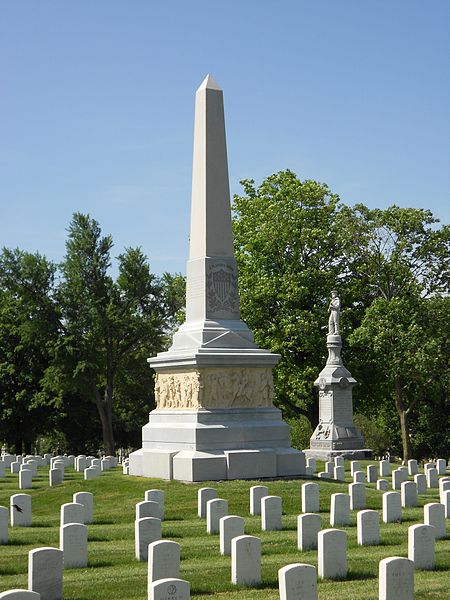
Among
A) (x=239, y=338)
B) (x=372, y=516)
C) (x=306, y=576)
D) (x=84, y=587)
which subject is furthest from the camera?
(x=239, y=338)

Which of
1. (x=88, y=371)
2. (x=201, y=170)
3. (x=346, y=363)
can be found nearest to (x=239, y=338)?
(x=201, y=170)

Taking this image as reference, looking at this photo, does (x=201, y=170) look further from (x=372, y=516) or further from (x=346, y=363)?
(x=346, y=363)

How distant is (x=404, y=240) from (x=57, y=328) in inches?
649

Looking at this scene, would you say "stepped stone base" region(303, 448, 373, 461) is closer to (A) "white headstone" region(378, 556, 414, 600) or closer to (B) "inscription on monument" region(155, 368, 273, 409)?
(B) "inscription on monument" region(155, 368, 273, 409)

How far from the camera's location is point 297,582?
834 cm

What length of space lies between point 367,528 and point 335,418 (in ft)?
59.6

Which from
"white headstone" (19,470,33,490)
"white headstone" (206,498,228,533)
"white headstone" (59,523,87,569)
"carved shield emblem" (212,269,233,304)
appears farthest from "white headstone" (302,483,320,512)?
"white headstone" (19,470,33,490)

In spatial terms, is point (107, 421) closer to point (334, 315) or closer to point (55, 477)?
point (334, 315)

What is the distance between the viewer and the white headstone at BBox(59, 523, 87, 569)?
11258 millimetres

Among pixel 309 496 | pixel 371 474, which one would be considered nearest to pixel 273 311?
pixel 371 474

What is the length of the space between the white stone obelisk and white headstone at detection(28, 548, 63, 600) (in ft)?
31.7

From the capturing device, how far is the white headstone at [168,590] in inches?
307

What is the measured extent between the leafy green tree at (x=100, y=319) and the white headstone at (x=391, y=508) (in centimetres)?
2555

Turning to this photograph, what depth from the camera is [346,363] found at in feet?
114
